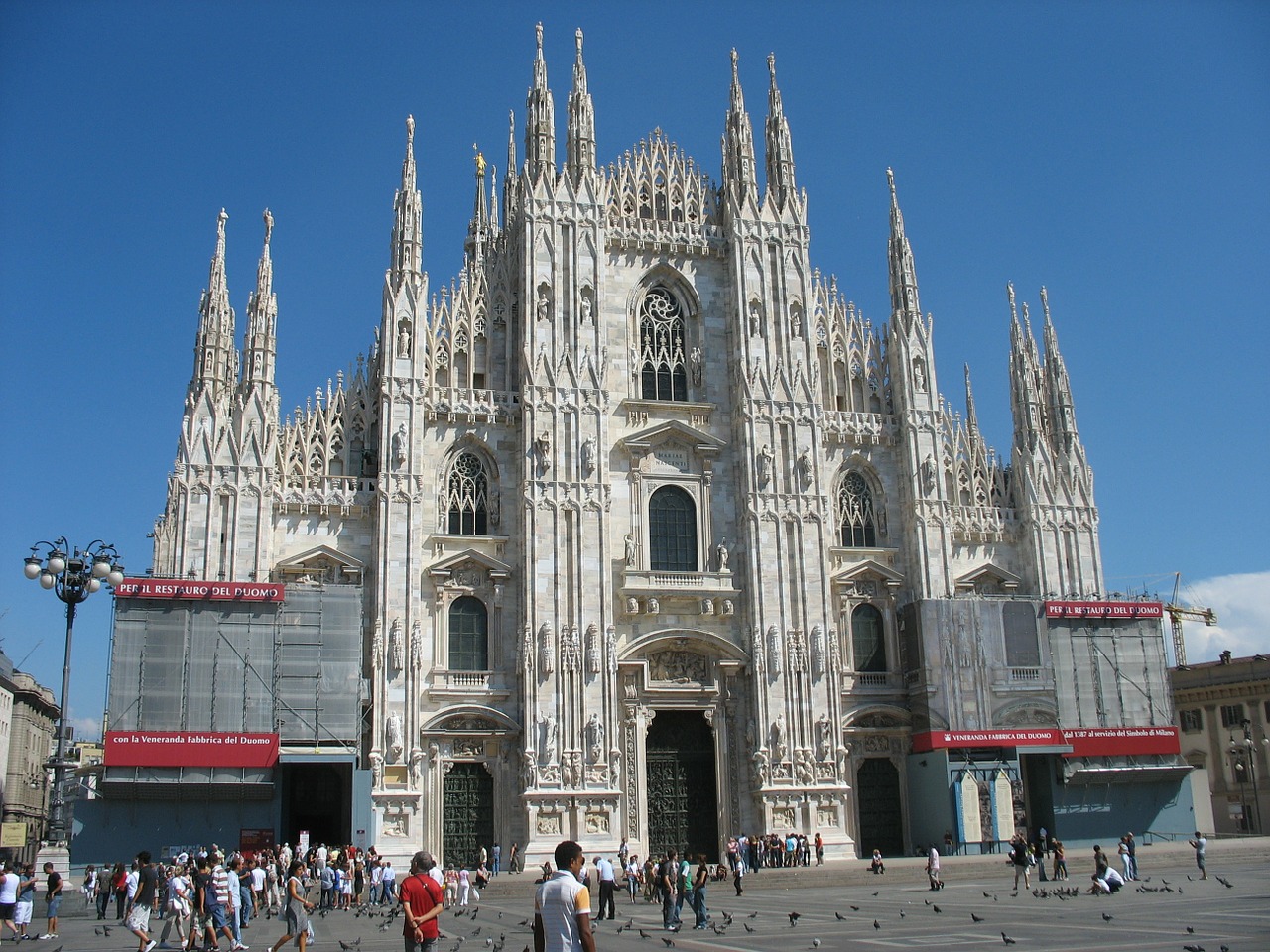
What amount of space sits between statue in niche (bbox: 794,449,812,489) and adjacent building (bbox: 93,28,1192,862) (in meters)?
0.11

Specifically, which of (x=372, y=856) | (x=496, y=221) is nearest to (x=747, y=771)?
(x=372, y=856)

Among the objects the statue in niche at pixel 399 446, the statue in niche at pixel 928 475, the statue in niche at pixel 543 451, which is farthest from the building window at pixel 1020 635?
the statue in niche at pixel 399 446

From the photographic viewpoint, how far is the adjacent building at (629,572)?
120 feet

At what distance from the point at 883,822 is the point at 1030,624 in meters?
8.06

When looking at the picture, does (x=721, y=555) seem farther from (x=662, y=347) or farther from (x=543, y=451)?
(x=662, y=347)

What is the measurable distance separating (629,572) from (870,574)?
8.60 meters

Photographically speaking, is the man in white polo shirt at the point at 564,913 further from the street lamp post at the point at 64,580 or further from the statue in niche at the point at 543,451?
the statue in niche at the point at 543,451

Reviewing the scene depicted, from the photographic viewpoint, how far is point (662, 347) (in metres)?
44.2

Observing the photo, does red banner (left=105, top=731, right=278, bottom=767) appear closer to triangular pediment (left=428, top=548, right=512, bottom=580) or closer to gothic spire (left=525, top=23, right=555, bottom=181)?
triangular pediment (left=428, top=548, right=512, bottom=580)

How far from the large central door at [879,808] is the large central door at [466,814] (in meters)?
12.1

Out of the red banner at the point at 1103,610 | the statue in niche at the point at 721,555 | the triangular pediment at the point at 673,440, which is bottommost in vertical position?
the red banner at the point at 1103,610

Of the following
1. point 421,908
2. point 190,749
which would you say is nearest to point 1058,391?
point 190,749

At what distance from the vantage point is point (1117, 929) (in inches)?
755

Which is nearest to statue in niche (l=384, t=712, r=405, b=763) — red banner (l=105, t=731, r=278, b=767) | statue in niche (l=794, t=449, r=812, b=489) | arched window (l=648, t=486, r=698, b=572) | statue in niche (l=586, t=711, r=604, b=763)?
red banner (l=105, t=731, r=278, b=767)
